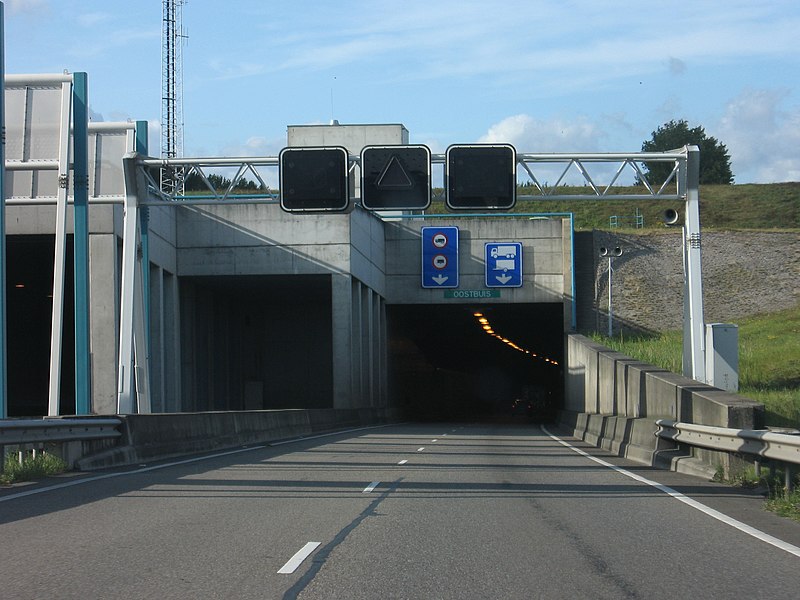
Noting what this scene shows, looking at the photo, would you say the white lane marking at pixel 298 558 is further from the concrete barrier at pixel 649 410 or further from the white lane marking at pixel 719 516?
the concrete barrier at pixel 649 410

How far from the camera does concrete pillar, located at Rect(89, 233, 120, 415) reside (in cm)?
3603

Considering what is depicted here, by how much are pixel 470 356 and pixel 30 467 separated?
77.0 meters

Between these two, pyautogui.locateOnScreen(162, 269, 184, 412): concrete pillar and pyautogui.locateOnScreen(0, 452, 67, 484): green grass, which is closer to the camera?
pyautogui.locateOnScreen(0, 452, 67, 484): green grass

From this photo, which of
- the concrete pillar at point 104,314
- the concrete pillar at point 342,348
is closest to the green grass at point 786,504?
the concrete pillar at point 104,314

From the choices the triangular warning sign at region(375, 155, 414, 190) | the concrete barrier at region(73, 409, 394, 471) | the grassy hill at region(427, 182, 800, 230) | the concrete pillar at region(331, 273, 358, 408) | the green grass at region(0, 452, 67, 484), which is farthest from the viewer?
the grassy hill at region(427, 182, 800, 230)

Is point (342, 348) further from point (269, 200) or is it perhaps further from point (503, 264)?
point (269, 200)

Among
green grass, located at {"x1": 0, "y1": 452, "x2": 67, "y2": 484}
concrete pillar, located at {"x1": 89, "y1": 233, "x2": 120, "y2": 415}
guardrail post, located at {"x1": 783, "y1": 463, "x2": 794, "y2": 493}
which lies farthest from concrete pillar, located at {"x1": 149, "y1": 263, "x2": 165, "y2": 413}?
guardrail post, located at {"x1": 783, "y1": 463, "x2": 794, "y2": 493}

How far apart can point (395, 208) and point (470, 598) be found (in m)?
17.6

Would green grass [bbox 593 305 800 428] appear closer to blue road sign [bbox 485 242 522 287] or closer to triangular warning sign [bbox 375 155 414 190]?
blue road sign [bbox 485 242 522 287]

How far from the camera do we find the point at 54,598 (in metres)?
7.45

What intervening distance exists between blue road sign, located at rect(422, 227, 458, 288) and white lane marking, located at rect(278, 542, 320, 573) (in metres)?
46.6

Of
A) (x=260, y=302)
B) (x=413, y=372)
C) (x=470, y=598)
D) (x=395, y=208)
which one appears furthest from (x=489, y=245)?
(x=470, y=598)

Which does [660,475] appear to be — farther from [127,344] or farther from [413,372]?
[413,372]

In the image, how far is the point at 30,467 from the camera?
16047 mm
